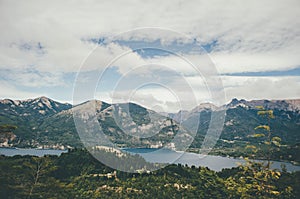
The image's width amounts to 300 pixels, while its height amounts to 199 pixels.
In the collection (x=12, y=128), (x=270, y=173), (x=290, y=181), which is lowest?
(x=290, y=181)

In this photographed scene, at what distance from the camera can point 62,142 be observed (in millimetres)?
185500

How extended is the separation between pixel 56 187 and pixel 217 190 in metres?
34.7

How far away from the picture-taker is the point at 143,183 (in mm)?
56000

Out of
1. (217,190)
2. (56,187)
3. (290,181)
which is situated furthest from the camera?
(217,190)

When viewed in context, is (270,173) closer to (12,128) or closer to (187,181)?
(12,128)

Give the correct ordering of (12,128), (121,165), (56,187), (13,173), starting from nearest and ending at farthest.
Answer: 1. (12,128)
2. (56,187)
3. (13,173)
4. (121,165)

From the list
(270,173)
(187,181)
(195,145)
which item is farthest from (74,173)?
(195,145)

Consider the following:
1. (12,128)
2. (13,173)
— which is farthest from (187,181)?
(12,128)

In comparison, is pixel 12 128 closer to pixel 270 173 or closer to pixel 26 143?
pixel 270 173

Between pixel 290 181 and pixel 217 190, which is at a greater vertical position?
pixel 290 181

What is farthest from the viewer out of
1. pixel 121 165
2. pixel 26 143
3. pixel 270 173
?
pixel 26 143

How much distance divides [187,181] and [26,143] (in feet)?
482

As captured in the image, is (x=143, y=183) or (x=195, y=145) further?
(x=195, y=145)

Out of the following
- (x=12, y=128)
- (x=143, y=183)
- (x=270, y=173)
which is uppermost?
(x=12, y=128)
